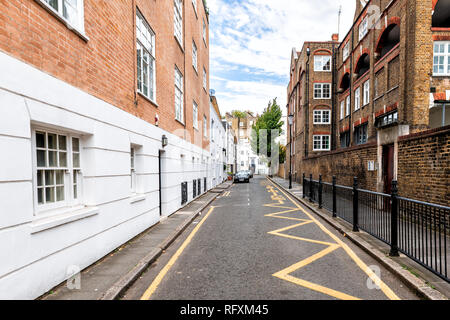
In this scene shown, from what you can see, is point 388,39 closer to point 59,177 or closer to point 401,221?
point 401,221

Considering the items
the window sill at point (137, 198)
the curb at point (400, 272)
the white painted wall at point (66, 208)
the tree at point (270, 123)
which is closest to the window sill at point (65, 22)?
the white painted wall at point (66, 208)

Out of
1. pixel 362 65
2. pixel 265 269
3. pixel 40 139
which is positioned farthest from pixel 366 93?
pixel 40 139

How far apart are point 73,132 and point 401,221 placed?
21.2 ft

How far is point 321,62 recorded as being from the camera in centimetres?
2806

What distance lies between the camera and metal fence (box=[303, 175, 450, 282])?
398 centimetres

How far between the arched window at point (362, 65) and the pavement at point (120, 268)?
745 inches

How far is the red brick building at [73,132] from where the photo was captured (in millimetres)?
3055

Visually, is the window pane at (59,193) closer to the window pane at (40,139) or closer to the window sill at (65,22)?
the window pane at (40,139)

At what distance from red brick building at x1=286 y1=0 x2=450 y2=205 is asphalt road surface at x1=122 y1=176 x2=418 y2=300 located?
3.58 m

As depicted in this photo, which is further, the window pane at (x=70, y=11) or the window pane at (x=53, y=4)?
the window pane at (x=70, y=11)

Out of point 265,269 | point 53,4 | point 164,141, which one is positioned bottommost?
point 265,269

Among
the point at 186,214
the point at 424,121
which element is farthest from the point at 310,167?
the point at 186,214
